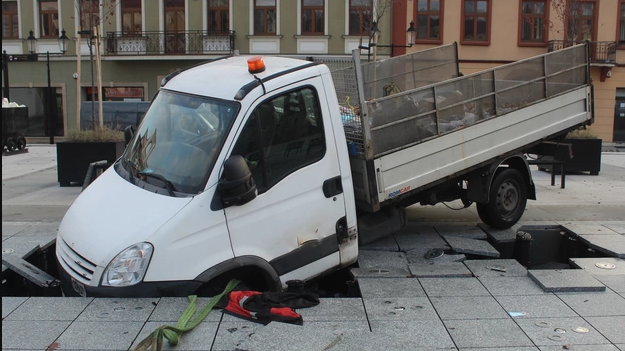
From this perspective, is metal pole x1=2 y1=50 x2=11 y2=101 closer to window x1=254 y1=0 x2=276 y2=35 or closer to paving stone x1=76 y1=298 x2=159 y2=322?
window x1=254 y1=0 x2=276 y2=35

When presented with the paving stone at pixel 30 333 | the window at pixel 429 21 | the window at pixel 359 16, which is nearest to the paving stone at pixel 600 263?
the paving stone at pixel 30 333

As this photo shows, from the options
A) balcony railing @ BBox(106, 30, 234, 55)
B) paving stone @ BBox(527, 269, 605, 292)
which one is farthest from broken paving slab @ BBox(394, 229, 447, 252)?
balcony railing @ BBox(106, 30, 234, 55)

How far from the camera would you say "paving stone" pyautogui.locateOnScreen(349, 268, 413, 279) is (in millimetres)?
5277

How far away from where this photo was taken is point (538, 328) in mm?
3992

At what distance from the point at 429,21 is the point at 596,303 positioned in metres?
24.9

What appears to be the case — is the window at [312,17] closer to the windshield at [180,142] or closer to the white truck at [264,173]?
the white truck at [264,173]

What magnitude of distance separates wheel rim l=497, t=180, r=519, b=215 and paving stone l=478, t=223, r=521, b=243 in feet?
0.79

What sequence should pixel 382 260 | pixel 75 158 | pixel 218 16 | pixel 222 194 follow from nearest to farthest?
pixel 222 194 → pixel 382 260 → pixel 75 158 → pixel 218 16

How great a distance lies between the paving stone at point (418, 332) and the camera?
12.3 ft

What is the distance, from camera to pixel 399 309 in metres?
4.38

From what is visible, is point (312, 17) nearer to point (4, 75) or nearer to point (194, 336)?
point (4, 75)

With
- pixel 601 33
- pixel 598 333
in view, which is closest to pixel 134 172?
pixel 598 333

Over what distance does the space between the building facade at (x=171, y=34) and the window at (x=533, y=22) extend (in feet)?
22.6

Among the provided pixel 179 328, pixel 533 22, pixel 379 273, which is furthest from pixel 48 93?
pixel 179 328
